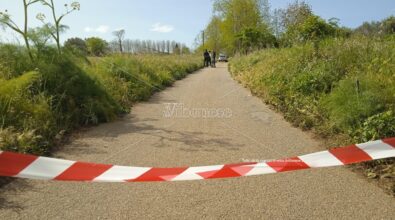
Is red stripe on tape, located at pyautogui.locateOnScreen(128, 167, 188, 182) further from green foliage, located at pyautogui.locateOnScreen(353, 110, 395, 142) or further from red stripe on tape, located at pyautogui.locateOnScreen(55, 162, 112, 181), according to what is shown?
green foliage, located at pyautogui.locateOnScreen(353, 110, 395, 142)

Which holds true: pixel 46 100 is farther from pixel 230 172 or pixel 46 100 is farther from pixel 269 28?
pixel 269 28

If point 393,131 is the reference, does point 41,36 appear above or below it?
above

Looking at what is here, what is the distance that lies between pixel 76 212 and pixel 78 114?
4.17 metres

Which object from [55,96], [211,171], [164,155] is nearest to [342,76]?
[164,155]

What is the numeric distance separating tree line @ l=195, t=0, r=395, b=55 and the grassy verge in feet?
4.91

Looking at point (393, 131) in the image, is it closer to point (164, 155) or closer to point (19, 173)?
point (164, 155)

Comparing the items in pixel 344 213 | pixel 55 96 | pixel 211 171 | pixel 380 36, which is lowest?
pixel 344 213

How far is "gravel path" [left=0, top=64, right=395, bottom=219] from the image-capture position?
3682 mm

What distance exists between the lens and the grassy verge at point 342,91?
5270 millimetres

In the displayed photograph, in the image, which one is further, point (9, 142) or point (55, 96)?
point (55, 96)

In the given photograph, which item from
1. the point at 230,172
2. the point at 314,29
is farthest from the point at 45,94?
the point at 314,29

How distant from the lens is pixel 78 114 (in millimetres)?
7531

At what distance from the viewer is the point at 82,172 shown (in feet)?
11.1

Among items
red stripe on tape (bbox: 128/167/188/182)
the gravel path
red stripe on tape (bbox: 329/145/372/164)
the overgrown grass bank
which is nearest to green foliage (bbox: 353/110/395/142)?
the gravel path
